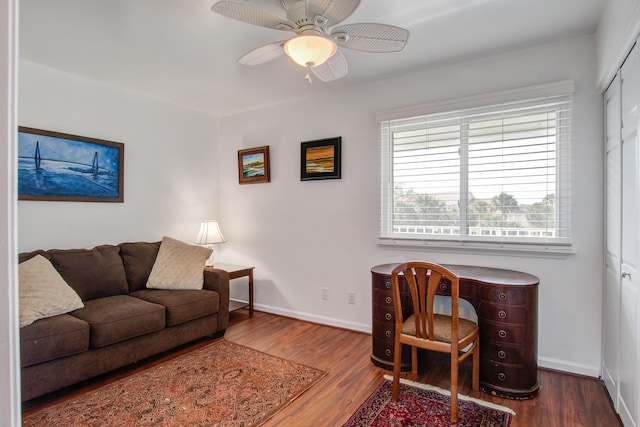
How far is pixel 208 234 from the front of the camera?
4.13 meters

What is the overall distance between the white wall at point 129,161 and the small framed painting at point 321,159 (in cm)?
144

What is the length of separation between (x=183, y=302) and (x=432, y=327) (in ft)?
6.86

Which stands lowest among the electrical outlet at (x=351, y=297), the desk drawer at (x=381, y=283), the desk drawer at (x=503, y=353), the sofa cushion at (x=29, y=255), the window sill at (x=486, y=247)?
the desk drawer at (x=503, y=353)

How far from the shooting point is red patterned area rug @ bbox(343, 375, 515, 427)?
6.65ft

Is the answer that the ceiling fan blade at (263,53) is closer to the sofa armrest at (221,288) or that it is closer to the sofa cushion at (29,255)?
the sofa armrest at (221,288)

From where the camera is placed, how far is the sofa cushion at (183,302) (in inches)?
117

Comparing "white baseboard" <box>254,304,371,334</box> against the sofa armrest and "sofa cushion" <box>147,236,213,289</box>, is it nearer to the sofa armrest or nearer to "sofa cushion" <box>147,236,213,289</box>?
the sofa armrest

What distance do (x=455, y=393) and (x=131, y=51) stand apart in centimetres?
338

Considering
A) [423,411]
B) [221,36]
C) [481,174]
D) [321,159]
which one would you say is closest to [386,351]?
[423,411]

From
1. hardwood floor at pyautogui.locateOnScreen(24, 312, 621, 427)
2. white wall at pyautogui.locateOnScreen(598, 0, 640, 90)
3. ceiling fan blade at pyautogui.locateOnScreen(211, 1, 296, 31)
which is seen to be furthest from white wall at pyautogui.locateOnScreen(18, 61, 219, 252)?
white wall at pyautogui.locateOnScreen(598, 0, 640, 90)

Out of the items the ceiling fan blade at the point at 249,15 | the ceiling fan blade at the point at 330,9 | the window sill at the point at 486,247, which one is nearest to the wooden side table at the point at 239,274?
the window sill at the point at 486,247

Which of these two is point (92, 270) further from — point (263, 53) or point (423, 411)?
point (423, 411)

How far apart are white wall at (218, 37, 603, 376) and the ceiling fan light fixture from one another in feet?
4.97

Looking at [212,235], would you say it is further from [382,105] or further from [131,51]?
[382,105]
